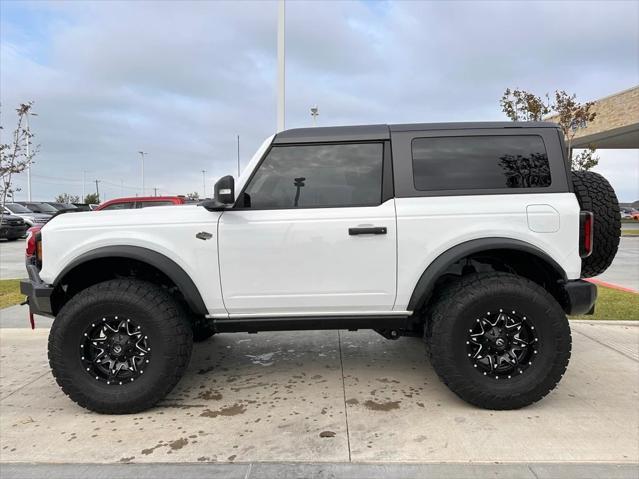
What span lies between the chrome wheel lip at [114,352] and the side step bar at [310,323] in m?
0.55

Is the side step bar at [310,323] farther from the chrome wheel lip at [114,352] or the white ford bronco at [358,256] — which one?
the chrome wheel lip at [114,352]

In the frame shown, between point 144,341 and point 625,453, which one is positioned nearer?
point 625,453

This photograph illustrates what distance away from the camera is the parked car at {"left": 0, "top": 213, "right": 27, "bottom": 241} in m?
18.0

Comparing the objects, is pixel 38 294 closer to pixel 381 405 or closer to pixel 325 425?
pixel 325 425

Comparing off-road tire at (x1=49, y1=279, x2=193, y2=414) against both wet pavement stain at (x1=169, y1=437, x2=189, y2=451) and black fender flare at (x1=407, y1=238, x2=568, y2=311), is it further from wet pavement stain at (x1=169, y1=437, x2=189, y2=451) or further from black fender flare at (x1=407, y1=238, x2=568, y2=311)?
black fender flare at (x1=407, y1=238, x2=568, y2=311)

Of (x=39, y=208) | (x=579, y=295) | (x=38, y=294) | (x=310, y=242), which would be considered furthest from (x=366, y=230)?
(x=39, y=208)

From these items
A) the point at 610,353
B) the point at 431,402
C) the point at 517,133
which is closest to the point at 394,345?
the point at 431,402

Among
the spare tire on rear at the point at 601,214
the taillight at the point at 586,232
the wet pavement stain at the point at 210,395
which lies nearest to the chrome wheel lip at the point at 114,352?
the wet pavement stain at the point at 210,395

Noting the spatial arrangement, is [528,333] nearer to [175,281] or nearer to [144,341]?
[175,281]

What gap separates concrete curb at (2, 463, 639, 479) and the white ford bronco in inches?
25.0

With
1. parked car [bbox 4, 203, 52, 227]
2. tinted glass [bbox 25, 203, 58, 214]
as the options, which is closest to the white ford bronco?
parked car [bbox 4, 203, 52, 227]

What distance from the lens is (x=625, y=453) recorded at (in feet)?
8.71

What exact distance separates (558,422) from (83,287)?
358cm

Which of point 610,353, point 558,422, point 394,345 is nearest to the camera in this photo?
point 558,422
